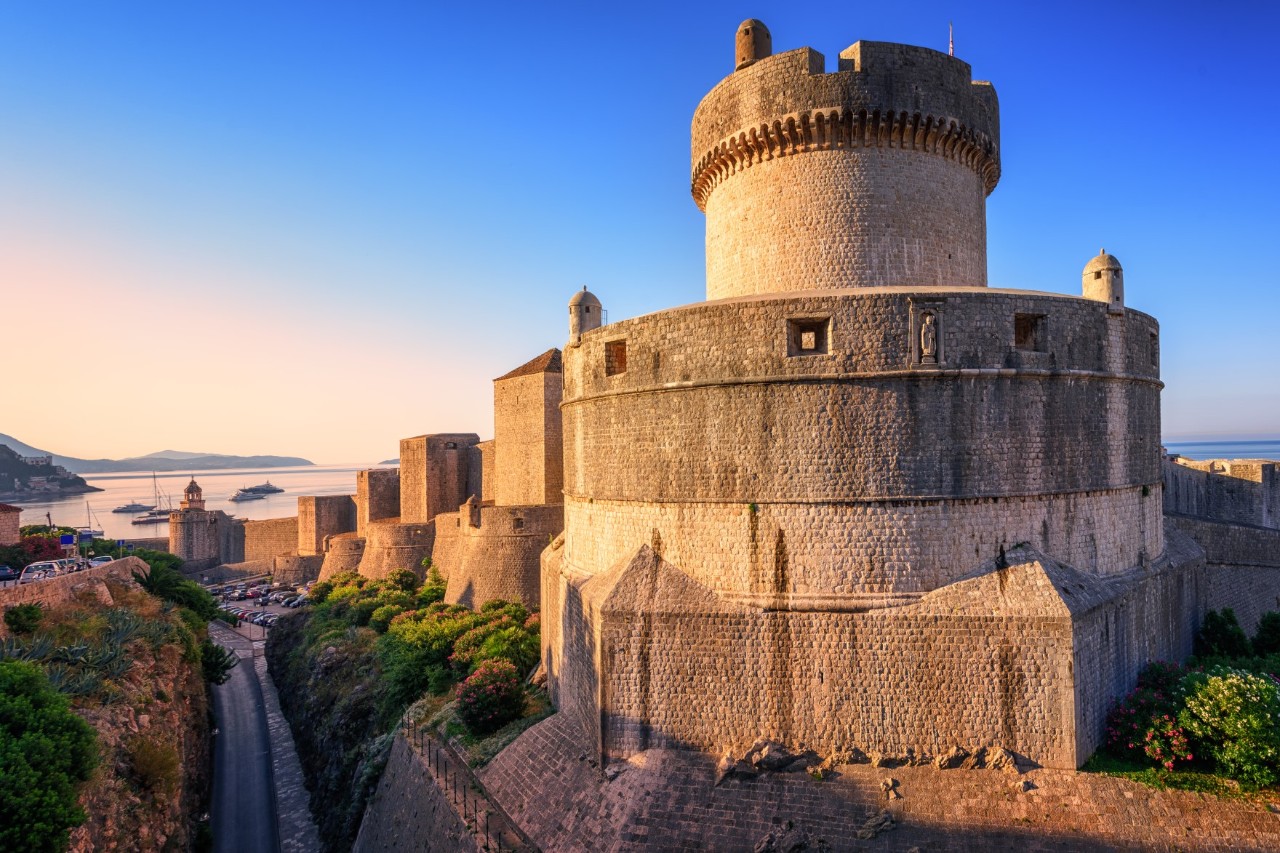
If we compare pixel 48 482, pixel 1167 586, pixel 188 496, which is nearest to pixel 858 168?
pixel 1167 586

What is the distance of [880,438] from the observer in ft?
37.4

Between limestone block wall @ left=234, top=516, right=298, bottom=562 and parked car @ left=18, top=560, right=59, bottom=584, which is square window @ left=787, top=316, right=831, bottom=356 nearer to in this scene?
parked car @ left=18, top=560, right=59, bottom=584

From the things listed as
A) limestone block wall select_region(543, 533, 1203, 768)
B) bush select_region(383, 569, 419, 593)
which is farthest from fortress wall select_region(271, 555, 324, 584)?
limestone block wall select_region(543, 533, 1203, 768)

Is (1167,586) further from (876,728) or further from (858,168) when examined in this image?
(858,168)

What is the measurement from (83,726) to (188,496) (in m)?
44.9

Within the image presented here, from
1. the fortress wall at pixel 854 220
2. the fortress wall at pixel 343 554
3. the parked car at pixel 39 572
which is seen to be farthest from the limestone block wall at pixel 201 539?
the fortress wall at pixel 854 220

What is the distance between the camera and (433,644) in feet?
66.6

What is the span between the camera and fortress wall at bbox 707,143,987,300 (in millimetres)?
14922

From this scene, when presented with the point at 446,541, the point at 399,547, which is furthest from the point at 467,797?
the point at 399,547

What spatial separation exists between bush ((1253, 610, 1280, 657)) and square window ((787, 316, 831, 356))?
13736mm

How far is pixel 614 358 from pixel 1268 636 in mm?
17431

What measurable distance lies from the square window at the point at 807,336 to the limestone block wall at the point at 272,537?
43.4m

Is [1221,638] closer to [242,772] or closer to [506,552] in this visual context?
[506,552]

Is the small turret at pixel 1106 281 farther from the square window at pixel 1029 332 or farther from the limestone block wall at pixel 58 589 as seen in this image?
the limestone block wall at pixel 58 589
